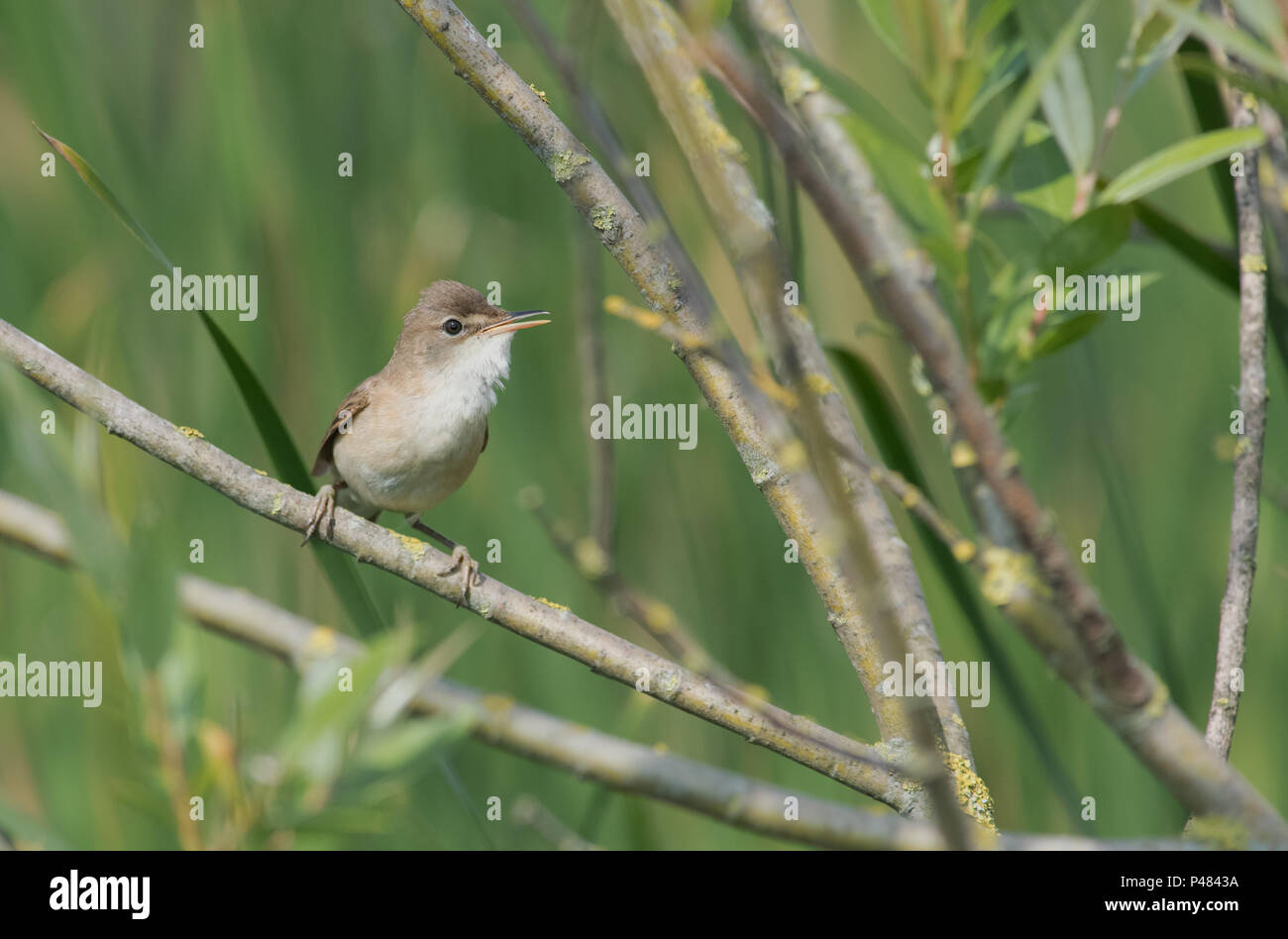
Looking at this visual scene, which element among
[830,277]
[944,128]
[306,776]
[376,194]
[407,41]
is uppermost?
[407,41]

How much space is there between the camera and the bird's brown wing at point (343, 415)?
249 centimetres

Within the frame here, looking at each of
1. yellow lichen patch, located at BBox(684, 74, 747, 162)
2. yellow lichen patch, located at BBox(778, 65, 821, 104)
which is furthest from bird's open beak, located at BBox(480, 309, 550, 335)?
yellow lichen patch, located at BBox(778, 65, 821, 104)

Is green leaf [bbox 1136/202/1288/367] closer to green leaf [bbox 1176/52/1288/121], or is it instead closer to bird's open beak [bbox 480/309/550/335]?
green leaf [bbox 1176/52/1288/121]

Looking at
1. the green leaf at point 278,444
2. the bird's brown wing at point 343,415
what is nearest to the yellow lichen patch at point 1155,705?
the green leaf at point 278,444

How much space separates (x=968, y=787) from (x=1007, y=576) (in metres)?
A: 0.62

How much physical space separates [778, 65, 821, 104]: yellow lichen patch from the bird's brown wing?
1.70 meters

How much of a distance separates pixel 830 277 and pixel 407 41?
3.59 ft

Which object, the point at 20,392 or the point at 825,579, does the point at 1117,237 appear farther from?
the point at 20,392

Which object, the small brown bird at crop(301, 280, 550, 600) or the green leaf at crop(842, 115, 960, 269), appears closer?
the green leaf at crop(842, 115, 960, 269)

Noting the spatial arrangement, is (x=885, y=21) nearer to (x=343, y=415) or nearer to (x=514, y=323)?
(x=514, y=323)

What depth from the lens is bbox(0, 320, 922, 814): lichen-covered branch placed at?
3.60ft

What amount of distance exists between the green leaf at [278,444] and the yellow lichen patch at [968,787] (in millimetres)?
618

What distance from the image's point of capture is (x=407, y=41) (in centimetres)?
254

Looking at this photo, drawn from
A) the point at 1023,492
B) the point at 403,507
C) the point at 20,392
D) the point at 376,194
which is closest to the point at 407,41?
the point at 376,194
